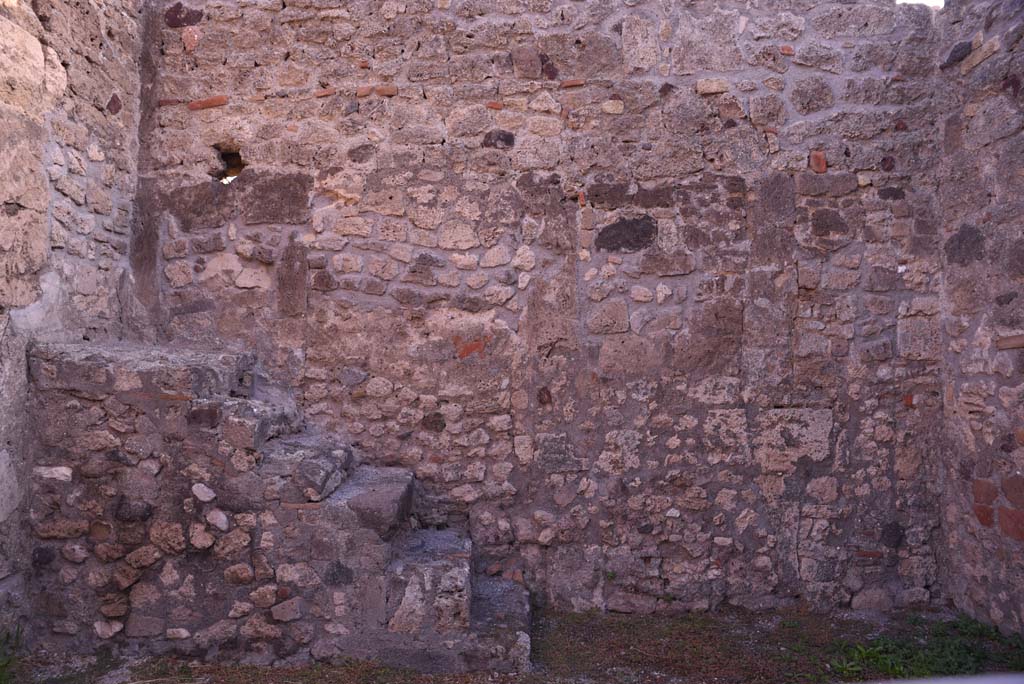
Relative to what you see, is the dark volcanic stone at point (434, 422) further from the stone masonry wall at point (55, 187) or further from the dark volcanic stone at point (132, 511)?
the stone masonry wall at point (55, 187)

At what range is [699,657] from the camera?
304 cm

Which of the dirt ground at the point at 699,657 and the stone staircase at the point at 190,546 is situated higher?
the stone staircase at the point at 190,546

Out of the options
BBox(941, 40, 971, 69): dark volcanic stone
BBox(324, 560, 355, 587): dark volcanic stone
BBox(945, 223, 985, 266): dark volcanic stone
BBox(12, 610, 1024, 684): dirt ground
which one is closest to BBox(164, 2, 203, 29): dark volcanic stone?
BBox(324, 560, 355, 587): dark volcanic stone

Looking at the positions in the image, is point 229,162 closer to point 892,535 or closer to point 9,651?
point 9,651

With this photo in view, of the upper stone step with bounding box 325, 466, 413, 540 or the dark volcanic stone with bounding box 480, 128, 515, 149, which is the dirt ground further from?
the dark volcanic stone with bounding box 480, 128, 515, 149

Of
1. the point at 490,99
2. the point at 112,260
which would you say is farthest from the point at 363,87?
the point at 112,260

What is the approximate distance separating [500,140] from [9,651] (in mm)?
2866

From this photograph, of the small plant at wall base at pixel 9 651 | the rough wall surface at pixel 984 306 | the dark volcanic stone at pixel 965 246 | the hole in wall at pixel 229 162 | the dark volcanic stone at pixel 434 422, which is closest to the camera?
the small plant at wall base at pixel 9 651

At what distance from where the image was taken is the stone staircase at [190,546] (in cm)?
291

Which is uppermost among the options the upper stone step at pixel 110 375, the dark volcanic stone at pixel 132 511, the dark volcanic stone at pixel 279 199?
the dark volcanic stone at pixel 279 199

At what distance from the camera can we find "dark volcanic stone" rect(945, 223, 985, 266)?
3296 millimetres

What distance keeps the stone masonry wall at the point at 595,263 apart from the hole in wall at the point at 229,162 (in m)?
0.02

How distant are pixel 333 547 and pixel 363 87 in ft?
6.99

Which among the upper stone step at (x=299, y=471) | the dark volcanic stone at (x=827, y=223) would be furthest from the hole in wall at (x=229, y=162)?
the dark volcanic stone at (x=827, y=223)
